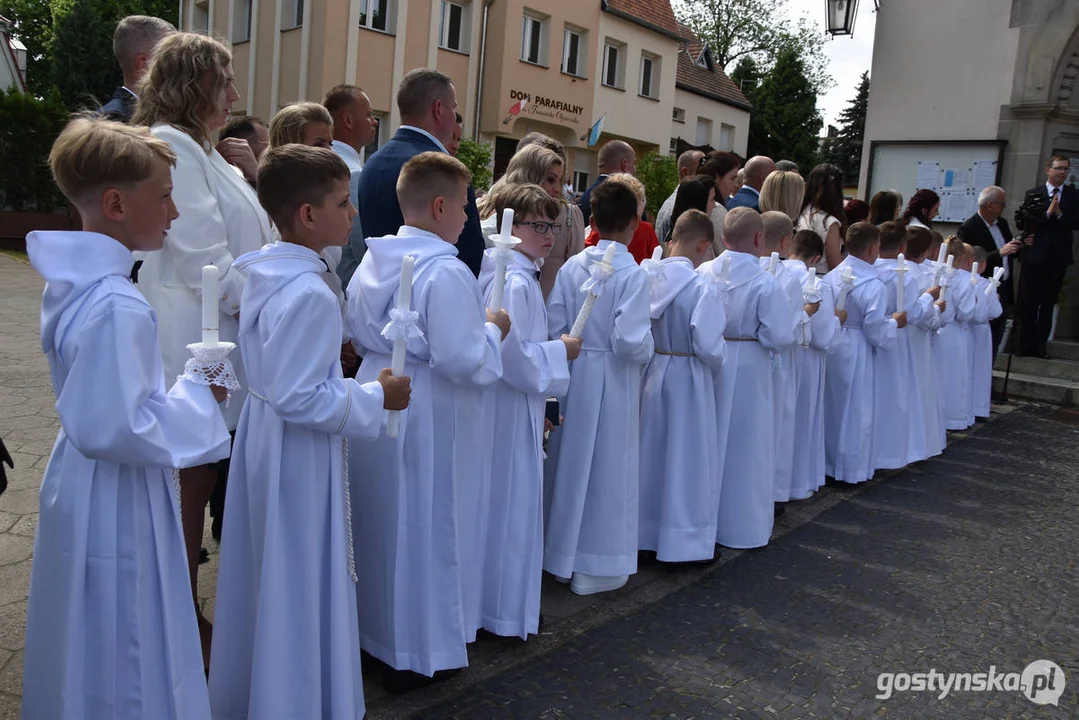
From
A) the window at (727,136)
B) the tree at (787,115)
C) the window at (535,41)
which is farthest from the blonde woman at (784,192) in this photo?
the tree at (787,115)

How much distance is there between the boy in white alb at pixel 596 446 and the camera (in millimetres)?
4637

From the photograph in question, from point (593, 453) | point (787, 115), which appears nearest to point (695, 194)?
point (593, 453)

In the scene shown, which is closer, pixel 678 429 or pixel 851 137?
pixel 678 429

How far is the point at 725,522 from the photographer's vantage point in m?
5.51

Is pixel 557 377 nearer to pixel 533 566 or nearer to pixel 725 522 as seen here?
pixel 533 566

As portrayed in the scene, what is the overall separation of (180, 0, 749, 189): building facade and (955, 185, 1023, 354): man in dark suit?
1464 centimetres

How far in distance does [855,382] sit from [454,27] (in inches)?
796

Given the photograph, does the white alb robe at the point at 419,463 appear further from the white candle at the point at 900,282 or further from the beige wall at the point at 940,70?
the beige wall at the point at 940,70

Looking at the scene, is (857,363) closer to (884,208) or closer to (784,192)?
(784,192)

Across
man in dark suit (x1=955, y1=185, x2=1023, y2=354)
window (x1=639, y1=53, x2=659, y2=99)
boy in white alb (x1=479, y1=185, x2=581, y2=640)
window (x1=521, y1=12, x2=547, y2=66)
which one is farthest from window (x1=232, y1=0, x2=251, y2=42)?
boy in white alb (x1=479, y1=185, x2=581, y2=640)

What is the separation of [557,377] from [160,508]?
1824mm

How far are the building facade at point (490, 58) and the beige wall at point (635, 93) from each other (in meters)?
0.04

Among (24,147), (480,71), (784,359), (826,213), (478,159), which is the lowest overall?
(784,359)

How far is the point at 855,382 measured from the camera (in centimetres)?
723
